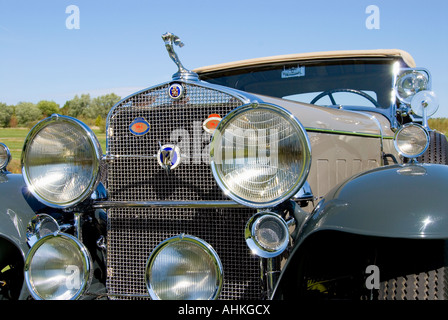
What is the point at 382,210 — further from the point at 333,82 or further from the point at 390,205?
the point at 333,82

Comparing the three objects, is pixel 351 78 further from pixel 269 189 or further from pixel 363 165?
pixel 269 189

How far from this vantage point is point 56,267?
215 cm

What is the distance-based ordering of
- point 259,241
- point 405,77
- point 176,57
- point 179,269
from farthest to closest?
point 405,77
point 176,57
point 179,269
point 259,241

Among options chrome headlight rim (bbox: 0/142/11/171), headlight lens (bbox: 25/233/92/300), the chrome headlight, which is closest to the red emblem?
headlight lens (bbox: 25/233/92/300)

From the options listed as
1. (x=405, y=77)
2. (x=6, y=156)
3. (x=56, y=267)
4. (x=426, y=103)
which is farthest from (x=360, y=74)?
(x=6, y=156)

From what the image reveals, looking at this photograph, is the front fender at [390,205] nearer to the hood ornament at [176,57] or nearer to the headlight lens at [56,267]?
the hood ornament at [176,57]

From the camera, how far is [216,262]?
193cm

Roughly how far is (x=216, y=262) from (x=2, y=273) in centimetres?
173

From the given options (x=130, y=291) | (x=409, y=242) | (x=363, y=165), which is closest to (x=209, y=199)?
(x=130, y=291)

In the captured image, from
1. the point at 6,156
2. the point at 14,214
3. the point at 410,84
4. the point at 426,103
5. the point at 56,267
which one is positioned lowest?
the point at 56,267

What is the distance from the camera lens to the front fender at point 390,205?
63.7 inches

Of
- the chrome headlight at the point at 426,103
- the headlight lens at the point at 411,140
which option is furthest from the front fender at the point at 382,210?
the chrome headlight at the point at 426,103

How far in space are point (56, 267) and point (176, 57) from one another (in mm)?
1270
